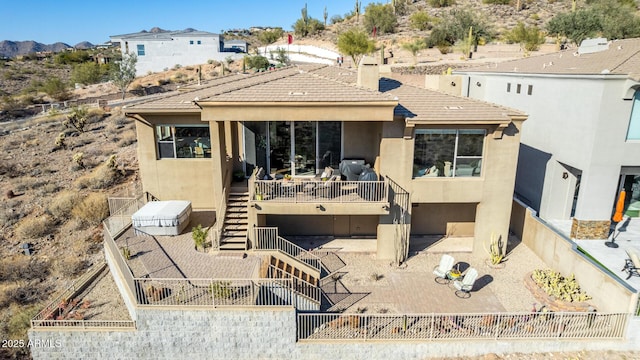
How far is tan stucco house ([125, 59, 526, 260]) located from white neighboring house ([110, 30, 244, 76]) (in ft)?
188

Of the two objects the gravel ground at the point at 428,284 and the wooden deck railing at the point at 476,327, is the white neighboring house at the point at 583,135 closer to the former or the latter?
the gravel ground at the point at 428,284

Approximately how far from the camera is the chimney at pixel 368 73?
16156 mm

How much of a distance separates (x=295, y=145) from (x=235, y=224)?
4.17m

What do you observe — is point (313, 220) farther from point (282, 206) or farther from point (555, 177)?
point (555, 177)

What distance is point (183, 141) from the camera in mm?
17531

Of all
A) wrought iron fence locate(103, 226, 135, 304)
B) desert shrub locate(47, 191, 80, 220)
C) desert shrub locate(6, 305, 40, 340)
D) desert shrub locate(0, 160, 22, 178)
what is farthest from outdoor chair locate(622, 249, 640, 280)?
desert shrub locate(0, 160, 22, 178)

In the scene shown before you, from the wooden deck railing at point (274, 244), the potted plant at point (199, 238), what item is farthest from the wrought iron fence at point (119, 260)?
the wooden deck railing at point (274, 244)

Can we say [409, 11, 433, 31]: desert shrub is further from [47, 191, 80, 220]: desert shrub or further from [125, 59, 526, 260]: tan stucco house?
[47, 191, 80, 220]: desert shrub

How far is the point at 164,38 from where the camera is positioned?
6956 centimetres

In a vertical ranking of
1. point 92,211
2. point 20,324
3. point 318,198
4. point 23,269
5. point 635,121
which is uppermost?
Result: point 635,121

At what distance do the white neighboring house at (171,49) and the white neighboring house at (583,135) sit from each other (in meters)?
59.5

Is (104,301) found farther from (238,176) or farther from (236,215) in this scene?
(238,176)

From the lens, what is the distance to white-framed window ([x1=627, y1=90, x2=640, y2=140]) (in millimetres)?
15688

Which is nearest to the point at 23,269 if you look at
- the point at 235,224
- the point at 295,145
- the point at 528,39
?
the point at 235,224
